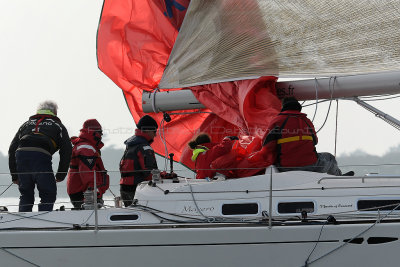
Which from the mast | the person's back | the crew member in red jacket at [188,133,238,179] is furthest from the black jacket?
the person's back

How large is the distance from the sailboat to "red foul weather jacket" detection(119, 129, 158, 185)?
0.33 m

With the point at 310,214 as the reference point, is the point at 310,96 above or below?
above

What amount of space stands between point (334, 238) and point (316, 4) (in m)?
2.51

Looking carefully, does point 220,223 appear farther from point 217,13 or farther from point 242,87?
point 217,13

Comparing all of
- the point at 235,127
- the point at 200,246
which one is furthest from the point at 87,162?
the point at 235,127

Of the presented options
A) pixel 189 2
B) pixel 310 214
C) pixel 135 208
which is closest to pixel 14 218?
pixel 135 208

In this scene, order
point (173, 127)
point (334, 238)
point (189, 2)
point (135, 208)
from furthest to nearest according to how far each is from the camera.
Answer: point (173, 127) < point (189, 2) < point (135, 208) < point (334, 238)

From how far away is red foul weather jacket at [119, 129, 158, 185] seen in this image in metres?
5.97

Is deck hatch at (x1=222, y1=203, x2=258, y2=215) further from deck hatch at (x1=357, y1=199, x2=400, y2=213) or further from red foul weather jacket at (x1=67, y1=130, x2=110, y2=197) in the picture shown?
red foul weather jacket at (x1=67, y1=130, x2=110, y2=197)

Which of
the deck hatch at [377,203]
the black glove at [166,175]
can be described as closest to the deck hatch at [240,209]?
the deck hatch at [377,203]

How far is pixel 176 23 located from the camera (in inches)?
294

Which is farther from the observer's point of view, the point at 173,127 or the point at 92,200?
the point at 173,127

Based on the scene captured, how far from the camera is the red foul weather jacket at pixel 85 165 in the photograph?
19.3 ft

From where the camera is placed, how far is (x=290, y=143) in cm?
539
